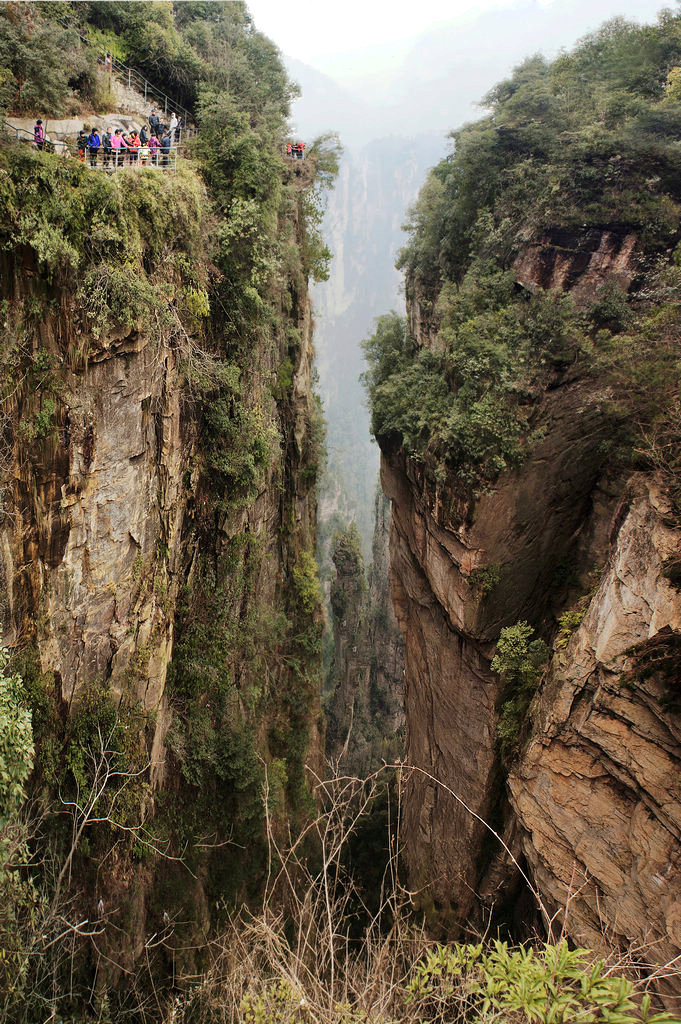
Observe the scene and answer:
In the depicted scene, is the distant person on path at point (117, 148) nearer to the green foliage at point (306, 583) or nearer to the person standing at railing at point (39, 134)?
the person standing at railing at point (39, 134)

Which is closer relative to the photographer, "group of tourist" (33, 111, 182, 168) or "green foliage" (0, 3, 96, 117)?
"green foliage" (0, 3, 96, 117)

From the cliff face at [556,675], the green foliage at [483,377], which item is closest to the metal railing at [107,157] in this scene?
the green foliage at [483,377]

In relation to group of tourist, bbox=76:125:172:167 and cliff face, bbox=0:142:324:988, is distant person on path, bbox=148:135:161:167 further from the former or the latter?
cliff face, bbox=0:142:324:988

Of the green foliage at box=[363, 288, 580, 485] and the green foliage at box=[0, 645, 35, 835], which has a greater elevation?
the green foliage at box=[363, 288, 580, 485]

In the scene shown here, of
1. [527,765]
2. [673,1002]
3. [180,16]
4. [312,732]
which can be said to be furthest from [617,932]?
[180,16]

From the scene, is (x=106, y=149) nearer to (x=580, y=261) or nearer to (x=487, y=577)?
(x=580, y=261)

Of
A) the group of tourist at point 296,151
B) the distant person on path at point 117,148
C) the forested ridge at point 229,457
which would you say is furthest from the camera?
the group of tourist at point 296,151

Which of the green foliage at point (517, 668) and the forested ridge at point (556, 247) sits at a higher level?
the forested ridge at point (556, 247)

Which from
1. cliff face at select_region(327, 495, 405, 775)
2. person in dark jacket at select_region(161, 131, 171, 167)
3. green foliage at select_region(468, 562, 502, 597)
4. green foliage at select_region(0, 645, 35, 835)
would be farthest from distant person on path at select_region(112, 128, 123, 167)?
cliff face at select_region(327, 495, 405, 775)
